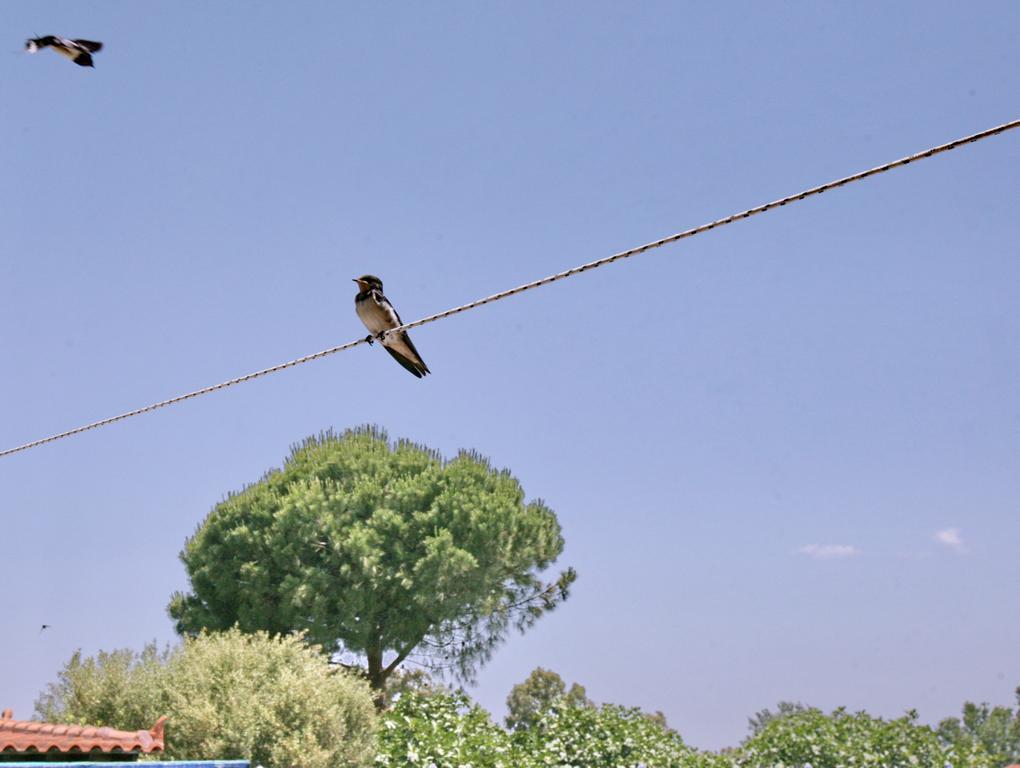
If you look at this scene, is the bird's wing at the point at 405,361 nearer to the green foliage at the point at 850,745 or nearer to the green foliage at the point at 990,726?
the green foliage at the point at 850,745

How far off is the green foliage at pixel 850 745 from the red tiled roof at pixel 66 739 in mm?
15374

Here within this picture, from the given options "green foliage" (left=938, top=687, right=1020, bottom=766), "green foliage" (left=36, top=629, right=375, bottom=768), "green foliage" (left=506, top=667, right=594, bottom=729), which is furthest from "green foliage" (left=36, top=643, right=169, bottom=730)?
"green foliage" (left=938, top=687, right=1020, bottom=766)

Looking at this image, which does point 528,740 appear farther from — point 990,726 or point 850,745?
point 990,726

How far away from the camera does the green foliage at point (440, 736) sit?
22688 millimetres

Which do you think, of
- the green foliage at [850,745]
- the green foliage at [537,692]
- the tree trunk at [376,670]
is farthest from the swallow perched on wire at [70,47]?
the green foliage at [537,692]

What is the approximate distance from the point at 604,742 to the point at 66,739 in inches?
606

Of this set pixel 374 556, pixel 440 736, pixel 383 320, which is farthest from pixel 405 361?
pixel 374 556

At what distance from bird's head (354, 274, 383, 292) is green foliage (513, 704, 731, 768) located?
15103 mm

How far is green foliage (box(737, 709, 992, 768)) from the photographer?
73.0ft

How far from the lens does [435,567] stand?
31.1m

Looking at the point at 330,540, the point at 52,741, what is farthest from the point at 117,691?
the point at 52,741

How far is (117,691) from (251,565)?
8.86 metres

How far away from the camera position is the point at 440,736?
23.6 metres

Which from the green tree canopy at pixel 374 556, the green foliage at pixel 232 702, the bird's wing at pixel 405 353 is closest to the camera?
the bird's wing at pixel 405 353
